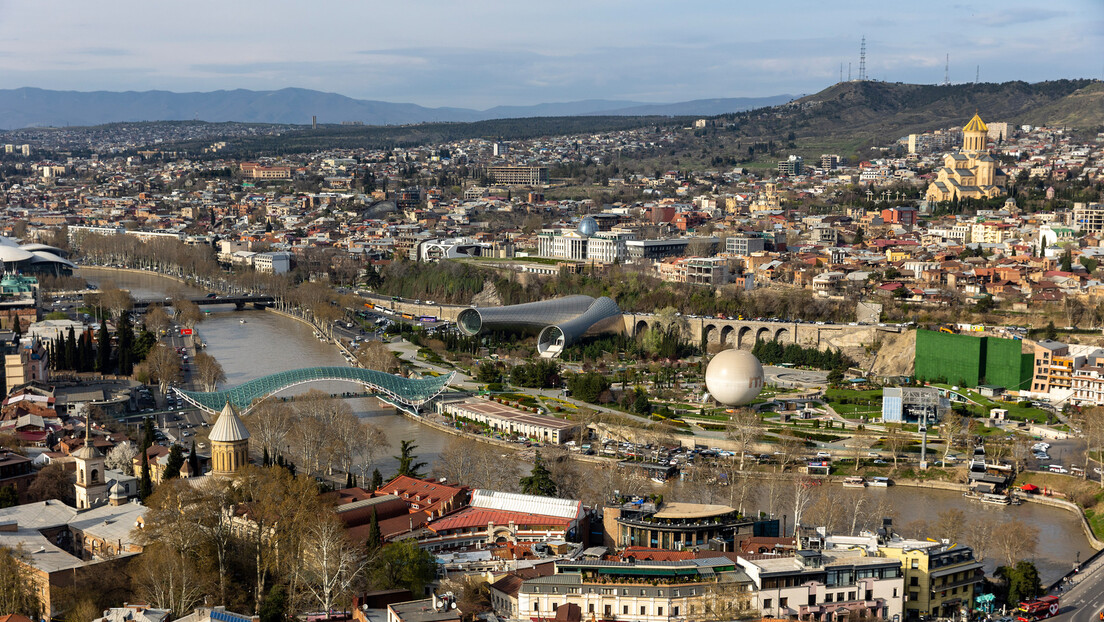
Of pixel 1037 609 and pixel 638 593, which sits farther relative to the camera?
pixel 1037 609

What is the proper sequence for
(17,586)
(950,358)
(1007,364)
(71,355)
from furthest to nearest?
(71,355) → (950,358) → (1007,364) → (17,586)

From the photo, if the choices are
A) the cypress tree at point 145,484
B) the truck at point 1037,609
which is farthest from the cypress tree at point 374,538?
the truck at point 1037,609

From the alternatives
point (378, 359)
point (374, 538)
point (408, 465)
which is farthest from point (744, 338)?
point (374, 538)

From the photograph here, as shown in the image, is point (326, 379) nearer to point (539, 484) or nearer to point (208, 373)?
point (208, 373)

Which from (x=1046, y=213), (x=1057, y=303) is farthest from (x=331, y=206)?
(x=1057, y=303)

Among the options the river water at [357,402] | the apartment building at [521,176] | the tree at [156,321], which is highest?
the apartment building at [521,176]

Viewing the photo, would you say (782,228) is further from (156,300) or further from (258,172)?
(258,172)

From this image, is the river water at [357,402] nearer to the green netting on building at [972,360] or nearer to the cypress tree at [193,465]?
the cypress tree at [193,465]
